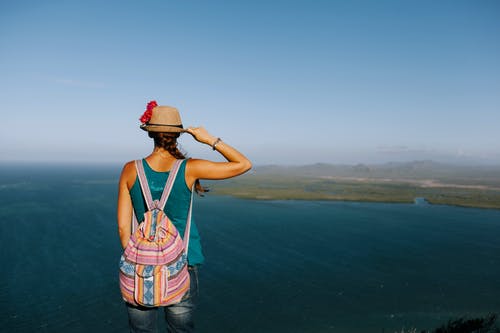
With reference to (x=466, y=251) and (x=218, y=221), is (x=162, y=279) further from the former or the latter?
(x=218, y=221)

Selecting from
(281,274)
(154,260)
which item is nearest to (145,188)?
(154,260)

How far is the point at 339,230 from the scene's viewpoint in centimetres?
3516

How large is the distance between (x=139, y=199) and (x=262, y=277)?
2024 centimetres

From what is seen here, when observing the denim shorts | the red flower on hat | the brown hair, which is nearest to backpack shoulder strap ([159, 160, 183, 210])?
the brown hair

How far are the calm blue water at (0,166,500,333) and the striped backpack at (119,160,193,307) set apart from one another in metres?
14.7

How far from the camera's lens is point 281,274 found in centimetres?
2166

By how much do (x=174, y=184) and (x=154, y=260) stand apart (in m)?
0.50

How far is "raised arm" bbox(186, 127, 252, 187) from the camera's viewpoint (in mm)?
2086

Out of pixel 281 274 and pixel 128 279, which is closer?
pixel 128 279

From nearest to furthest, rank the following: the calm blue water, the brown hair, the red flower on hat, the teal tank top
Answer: the teal tank top, the brown hair, the red flower on hat, the calm blue water

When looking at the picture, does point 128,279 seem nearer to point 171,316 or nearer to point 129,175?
point 171,316

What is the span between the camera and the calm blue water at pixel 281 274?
15.9 meters

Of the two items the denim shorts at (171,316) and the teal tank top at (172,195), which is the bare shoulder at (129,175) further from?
the denim shorts at (171,316)

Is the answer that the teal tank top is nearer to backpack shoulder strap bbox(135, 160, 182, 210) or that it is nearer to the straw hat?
backpack shoulder strap bbox(135, 160, 182, 210)
